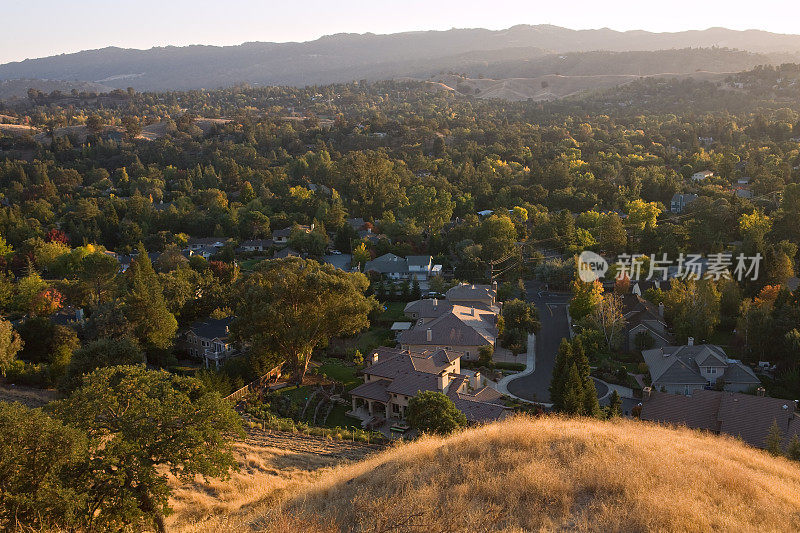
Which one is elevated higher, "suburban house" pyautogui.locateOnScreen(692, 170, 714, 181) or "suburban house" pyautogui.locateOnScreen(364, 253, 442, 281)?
"suburban house" pyautogui.locateOnScreen(692, 170, 714, 181)

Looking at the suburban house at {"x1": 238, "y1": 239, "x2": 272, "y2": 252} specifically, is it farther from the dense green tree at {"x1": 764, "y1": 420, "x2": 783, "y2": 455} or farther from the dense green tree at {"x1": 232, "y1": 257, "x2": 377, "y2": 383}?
the dense green tree at {"x1": 764, "y1": 420, "x2": 783, "y2": 455}

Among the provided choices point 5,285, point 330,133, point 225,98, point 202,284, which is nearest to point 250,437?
point 202,284

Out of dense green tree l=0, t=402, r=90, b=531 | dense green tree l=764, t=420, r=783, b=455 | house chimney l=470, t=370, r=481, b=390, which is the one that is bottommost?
house chimney l=470, t=370, r=481, b=390

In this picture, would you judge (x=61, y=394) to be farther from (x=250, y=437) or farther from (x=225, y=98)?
(x=225, y=98)

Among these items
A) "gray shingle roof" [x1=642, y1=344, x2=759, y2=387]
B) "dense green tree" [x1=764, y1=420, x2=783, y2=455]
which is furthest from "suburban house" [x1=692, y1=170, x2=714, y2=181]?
"dense green tree" [x1=764, y1=420, x2=783, y2=455]

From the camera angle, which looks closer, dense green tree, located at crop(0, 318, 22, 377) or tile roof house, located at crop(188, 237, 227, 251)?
A: dense green tree, located at crop(0, 318, 22, 377)

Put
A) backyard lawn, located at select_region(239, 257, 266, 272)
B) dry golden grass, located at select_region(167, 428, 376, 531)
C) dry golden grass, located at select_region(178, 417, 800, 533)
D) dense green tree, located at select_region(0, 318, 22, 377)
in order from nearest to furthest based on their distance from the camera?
1. dry golden grass, located at select_region(178, 417, 800, 533)
2. dry golden grass, located at select_region(167, 428, 376, 531)
3. dense green tree, located at select_region(0, 318, 22, 377)
4. backyard lawn, located at select_region(239, 257, 266, 272)

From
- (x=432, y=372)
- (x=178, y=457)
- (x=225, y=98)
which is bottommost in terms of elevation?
(x=432, y=372)

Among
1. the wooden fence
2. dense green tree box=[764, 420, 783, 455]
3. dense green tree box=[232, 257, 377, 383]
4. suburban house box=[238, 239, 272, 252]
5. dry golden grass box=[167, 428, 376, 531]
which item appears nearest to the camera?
dry golden grass box=[167, 428, 376, 531]
